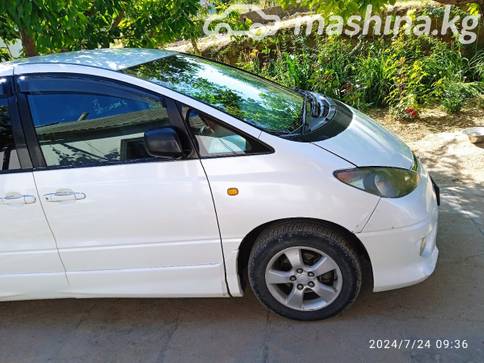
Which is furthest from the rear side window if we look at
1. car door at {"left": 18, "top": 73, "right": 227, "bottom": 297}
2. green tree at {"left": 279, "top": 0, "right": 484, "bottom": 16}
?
green tree at {"left": 279, "top": 0, "right": 484, "bottom": 16}

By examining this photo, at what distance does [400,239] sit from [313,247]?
482 mm

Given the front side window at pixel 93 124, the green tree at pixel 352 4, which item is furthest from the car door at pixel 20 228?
the green tree at pixel 352 4

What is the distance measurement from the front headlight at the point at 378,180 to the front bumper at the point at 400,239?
1.9 inches

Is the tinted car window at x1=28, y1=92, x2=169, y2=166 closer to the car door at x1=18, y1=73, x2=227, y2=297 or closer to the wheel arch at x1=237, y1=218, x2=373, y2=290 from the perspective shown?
the car door at x1=18, y1=73, x2=227, y2=297

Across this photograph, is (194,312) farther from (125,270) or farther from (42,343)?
(42,343)

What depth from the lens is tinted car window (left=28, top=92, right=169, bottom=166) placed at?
2.80 metres

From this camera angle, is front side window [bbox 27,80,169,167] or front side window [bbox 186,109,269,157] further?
front side window [bbox 27,80,169,167]

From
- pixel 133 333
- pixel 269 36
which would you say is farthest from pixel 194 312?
pixel 269 36

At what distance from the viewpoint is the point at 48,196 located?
2.80m

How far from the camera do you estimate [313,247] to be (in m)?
2.72

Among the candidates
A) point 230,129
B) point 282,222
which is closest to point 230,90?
point 230,129

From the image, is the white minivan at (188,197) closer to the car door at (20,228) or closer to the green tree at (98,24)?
the car door at (20,228)

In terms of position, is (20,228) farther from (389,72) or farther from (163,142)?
(389,72)

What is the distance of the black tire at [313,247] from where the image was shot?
270 centimetres
